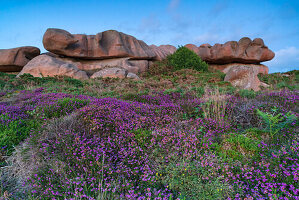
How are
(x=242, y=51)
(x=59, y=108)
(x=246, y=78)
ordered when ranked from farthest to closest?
(x=242, y=51)
(x=246, y=78)
(x=59, y=108)

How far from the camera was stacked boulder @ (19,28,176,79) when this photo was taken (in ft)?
64.5

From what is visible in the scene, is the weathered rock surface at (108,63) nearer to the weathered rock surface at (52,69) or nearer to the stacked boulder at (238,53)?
the weathered rock surface at (52,69)

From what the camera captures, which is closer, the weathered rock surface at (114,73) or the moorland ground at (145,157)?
the moorland ground at (145,157)

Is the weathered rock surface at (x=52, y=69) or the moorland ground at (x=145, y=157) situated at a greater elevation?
the weathered rock surface at (x=52, y=69)

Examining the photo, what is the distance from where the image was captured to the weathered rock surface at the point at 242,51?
2755 cm

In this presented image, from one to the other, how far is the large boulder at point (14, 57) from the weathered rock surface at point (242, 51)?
27531 mm

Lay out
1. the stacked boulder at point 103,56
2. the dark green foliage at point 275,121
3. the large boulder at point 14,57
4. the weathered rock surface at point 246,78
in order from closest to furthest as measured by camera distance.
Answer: the dark green foliage at point 275,121 < the weathered rock surface at point 246,78 < the stacked boulder at point 103,56 < the large boulder at point 14,57

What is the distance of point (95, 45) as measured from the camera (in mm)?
22859

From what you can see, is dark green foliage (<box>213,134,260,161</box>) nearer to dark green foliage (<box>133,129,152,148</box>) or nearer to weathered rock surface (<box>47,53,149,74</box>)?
dark green foliage (<box>133,129,152,148</box>)

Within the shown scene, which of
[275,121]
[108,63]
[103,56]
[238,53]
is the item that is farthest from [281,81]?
[103,56]

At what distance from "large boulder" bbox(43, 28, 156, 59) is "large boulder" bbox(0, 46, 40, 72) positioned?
4750 millimetres

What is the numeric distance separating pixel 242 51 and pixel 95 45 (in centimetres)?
2283

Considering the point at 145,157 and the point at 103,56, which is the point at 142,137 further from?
the point at 103,56

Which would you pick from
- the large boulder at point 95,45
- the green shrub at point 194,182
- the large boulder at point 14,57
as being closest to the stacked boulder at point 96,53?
the large boulder at point 95,45
